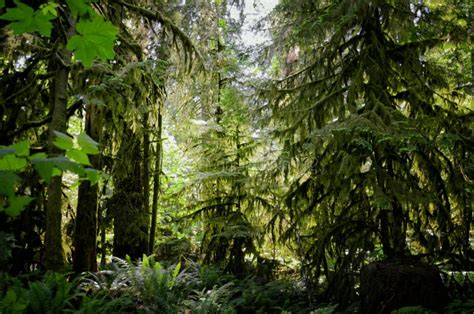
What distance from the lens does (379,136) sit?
15.5ft

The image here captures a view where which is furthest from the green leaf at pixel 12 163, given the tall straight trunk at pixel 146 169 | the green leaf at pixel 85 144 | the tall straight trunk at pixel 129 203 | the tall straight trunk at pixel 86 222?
the tall straight trunk at pixel 146 169

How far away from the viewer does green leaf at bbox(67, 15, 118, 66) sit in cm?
112

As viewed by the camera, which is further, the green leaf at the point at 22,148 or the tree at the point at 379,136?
the tree at the point at 379,136

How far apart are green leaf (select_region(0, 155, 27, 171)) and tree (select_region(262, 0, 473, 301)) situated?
4052 millimetres

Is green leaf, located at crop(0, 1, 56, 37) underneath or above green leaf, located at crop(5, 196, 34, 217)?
above

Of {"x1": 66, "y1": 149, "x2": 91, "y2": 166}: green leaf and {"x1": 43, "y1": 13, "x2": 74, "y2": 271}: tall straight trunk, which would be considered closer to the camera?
{"x1": 66, "y1": 149, "x2": 91, "y2": 166}: green leaf

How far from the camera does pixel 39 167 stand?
99 cm

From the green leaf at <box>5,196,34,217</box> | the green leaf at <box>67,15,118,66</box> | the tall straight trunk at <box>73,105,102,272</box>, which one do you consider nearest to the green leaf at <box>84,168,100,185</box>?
the green leaf at <box>5,196,34,217</box>

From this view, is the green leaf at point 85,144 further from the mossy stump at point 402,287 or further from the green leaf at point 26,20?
the mossy stump at point 402,287

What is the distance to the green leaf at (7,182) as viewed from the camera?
36.6 inches

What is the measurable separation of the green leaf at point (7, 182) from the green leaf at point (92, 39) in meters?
0.39

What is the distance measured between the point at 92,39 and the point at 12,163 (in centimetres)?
40

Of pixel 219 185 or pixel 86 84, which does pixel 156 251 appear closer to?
pixel 219 185

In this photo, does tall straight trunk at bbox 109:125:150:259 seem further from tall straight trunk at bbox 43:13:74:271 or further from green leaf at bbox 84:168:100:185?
green leaf at bbox 84:168:100:185
